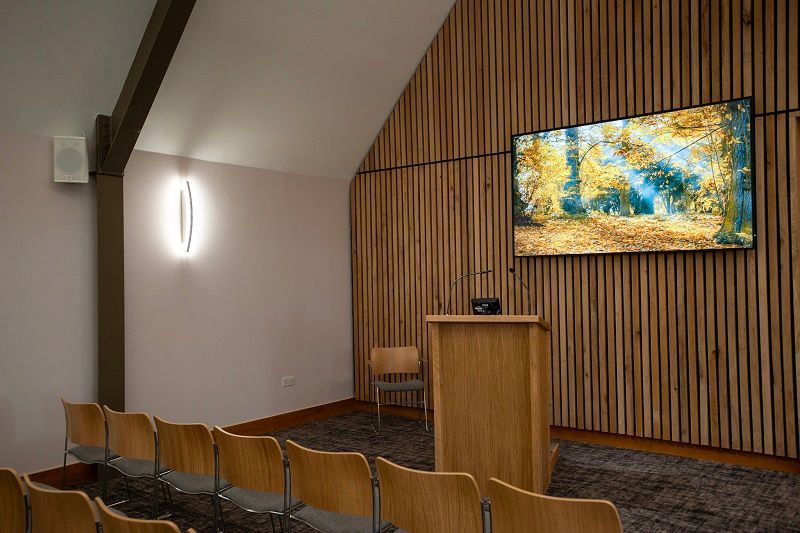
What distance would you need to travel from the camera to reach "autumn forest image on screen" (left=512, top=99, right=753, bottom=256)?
5715 millimetres

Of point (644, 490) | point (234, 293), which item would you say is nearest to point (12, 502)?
point (234, 293)

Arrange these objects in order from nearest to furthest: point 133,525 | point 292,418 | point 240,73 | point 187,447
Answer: point 133,525 < point 187,447 < point 240,73 < point 292,418

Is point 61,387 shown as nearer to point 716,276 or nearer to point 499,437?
point 499,437

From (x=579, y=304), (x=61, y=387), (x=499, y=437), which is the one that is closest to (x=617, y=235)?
(x=579, y=304)

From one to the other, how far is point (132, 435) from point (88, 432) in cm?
65

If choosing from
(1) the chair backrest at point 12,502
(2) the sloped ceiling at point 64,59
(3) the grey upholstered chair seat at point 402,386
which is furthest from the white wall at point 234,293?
(1) the chair backrest at point 12,502

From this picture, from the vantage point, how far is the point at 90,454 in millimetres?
4656

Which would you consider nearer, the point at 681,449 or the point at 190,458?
the point at 190,458

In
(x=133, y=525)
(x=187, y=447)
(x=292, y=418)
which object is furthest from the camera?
(x=292, y=418)

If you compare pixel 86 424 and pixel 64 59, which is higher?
pixel 64 59

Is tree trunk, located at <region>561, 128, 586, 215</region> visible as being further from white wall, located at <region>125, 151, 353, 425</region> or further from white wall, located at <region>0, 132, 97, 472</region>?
white wall, located at <region>0, 132, 97, 472</region>

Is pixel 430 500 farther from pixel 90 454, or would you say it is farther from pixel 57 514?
pixel 90 454

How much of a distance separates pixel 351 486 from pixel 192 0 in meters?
3.99

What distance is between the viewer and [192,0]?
17.2ft
